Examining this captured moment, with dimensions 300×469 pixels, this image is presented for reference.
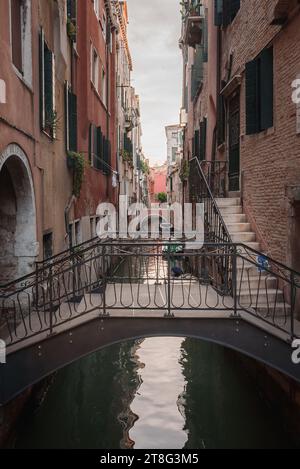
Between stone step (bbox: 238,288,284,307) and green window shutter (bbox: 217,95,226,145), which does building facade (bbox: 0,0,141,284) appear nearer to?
stone step (bbox: 238,288,284,307)

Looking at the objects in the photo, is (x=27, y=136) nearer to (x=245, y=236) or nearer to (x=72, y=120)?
(x=72, y=120)

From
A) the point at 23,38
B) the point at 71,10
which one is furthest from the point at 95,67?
the point at 23,38

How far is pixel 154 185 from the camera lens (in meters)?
94.9

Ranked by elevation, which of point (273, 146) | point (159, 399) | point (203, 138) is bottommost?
point (159, 399)

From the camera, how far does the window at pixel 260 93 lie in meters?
9.80

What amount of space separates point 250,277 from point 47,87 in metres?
5.32

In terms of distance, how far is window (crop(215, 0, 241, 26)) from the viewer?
12.8 metres

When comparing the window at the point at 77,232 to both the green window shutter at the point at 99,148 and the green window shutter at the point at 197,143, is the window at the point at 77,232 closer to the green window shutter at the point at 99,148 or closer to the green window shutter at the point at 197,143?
the green window shutter at the point at 99,148

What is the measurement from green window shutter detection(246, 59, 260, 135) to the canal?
402 cm

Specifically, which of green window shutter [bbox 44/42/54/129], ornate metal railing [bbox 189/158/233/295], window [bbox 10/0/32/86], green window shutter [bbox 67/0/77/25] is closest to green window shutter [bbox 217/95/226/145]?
ornate metal railing [bbox 189/158/233/295]

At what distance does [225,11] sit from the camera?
13.3 metres

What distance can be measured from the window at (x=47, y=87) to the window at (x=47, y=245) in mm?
2088
